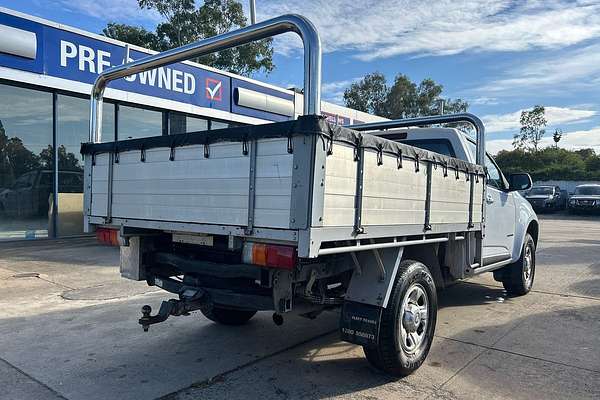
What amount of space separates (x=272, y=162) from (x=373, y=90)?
166 feet

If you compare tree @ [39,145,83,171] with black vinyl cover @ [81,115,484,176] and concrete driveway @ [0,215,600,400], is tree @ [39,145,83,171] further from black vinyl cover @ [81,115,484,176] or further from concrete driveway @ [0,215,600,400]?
black vinyl cover @ [81,115,484,176]

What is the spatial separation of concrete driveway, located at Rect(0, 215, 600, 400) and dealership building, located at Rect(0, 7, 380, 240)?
4.83 meters

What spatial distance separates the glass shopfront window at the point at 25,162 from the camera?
35.6 ft

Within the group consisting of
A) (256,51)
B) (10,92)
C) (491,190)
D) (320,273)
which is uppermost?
(256,51)

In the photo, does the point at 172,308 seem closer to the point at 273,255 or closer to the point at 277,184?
the point at 273,255

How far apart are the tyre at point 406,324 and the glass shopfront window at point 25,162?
9938mm

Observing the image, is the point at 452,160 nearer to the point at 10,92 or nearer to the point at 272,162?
the point at 272,162

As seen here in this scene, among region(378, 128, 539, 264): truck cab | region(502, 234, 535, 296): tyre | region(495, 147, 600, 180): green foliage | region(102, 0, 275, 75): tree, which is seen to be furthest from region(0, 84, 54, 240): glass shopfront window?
region(495, 147, 600, 180): green foliage

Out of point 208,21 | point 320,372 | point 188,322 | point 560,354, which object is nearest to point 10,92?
point 188,322

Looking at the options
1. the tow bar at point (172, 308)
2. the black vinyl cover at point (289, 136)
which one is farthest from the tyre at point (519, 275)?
the tow bar at point (172, 308)

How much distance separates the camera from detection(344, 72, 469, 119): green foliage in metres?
51.1

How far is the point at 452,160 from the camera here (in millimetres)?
4598

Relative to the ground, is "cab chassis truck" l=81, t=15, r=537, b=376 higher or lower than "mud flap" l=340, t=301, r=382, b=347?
higher

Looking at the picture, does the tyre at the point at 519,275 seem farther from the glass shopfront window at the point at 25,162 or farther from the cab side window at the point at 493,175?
the glass shopfront window at the point at 25,162
